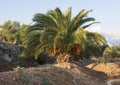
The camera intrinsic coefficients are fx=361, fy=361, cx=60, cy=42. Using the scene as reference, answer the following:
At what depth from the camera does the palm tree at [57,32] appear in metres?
26.8

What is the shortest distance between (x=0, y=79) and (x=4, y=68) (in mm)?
18002

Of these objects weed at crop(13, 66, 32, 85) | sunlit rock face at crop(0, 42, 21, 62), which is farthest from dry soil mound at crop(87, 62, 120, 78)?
weed at crop(13, 66, 32, 85)

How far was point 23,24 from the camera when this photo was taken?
69.2 m

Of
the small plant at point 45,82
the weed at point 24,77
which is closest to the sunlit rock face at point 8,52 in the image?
the small plant at point 45,82

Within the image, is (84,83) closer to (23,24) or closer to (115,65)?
(115,65)

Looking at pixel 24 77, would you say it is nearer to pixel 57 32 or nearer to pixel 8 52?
pixel 57 32

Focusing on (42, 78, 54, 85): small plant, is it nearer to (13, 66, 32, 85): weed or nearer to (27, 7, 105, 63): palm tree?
(13, 66, 32, 85): weed

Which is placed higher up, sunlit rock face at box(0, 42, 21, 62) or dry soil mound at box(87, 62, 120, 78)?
sunlit rock face at box(0, 42, 21, 62)

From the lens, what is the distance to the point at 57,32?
89.3 feet

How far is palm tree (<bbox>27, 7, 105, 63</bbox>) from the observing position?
26.8 metres

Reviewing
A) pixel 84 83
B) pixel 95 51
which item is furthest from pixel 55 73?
pixel 95 51

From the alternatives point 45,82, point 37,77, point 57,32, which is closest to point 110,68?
point 57,32

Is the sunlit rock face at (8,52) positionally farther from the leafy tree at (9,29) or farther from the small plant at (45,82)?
the leafy tree at (9,29)

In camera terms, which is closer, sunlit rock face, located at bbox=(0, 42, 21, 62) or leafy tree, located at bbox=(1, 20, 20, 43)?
sunlit rock face, located at bbox=(0, 42, 21, 62)
